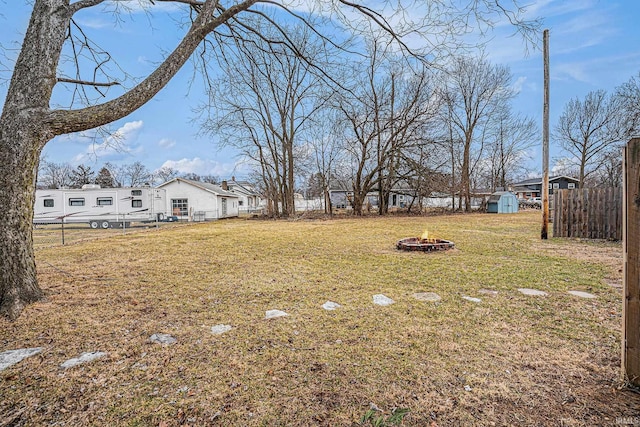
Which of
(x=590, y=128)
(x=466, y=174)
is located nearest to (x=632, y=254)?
(x=466, y=174)

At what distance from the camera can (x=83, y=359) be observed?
79.3 inches

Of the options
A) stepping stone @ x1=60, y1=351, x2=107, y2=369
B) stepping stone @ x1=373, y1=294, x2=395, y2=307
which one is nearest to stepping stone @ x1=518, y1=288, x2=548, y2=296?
stepping stone @ x1=373, y1=294, x2=395, y2=307

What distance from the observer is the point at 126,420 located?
1432 mm

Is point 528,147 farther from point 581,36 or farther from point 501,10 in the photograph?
point 501,10

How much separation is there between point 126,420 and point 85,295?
2.56 meters

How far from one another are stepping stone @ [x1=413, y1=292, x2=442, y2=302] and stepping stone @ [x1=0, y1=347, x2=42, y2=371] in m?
3.28

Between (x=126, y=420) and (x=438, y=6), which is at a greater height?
(x=438, y=6)

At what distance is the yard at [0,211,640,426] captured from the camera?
1497 mm

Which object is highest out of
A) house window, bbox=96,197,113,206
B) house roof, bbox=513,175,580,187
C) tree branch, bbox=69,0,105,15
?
house roof, bbox=513,175,580,187

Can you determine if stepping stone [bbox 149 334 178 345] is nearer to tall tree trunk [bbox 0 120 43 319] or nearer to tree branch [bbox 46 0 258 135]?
tall tree trunk [bbox 0 120 43 319]

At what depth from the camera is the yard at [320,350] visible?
1497 millimetres

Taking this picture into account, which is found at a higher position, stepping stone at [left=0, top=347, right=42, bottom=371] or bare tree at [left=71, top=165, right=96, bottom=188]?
bare tree at [left=71, top=165, right=96, bottom=188]

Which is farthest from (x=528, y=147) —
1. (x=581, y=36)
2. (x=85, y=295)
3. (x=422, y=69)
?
(x=85, y=295)

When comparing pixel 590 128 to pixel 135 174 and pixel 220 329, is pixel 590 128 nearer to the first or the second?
pixel 220 329
